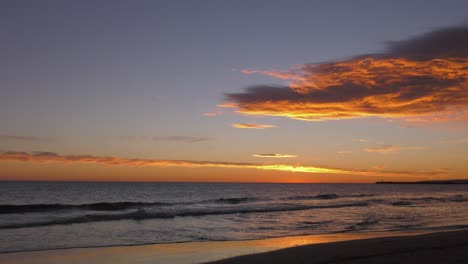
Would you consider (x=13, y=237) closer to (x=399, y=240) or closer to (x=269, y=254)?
(x=269, y=254)

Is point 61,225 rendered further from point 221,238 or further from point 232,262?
point 232,262

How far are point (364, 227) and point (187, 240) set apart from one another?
11950 mm

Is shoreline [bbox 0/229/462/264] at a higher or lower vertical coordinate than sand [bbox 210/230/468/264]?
lower

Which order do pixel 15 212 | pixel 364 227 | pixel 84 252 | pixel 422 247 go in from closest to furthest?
pixel 422 247 < pixel 84 252 < pixel 364 227 < pixel 15 212

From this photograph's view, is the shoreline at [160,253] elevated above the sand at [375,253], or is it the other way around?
the sand at [375,253]

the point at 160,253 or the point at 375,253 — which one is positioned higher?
the point at 375,253

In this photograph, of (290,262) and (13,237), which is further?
(13,237)

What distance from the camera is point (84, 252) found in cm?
1611

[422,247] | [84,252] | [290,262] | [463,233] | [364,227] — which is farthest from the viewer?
[364,227]

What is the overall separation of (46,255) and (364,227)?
60.2ft

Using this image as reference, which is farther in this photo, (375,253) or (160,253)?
(160,253)

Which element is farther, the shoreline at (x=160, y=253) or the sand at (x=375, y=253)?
the shoreline at (x=160, y=253)

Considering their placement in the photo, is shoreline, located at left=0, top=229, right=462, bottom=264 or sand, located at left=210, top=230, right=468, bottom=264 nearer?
sand, located at left=210, top=230, right=468, bottom=264

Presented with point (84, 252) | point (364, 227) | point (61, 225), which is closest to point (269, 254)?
point (84, 252)
